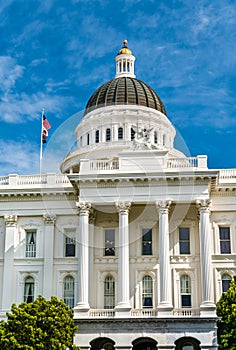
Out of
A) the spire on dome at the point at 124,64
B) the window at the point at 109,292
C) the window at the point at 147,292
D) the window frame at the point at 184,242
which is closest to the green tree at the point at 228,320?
the window frame at the point at 184,242

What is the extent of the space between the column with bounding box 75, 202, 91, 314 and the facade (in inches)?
2.8

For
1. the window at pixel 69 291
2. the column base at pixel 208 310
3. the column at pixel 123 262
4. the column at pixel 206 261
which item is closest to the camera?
the column base at pixel 208 310

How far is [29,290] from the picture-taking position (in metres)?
49.8

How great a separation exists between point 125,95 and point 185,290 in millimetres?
26993

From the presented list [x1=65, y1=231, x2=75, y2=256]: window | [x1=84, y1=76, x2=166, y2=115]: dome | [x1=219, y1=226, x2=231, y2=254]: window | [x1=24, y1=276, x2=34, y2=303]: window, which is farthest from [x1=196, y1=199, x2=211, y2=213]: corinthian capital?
[x1=84, y1=76, x2=166, y2=115]: dome

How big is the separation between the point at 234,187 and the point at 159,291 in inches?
397

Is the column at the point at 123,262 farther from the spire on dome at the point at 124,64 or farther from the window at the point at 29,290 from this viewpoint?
the spire on dome at the point at 124,64

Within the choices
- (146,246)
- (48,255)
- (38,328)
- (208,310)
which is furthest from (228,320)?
(48,255)

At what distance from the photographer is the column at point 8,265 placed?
48844mm

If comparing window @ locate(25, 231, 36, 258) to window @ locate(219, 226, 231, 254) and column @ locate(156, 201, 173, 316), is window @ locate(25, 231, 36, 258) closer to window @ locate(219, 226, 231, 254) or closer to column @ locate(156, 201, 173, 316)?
column @ locate(156, 201, 173, 316)

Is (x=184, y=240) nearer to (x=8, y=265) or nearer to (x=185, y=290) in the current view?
(x=185, y=290)

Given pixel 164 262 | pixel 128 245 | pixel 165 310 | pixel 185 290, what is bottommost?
pixel 165 310

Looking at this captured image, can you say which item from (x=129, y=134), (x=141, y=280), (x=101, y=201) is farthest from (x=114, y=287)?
(x=129, y=134)

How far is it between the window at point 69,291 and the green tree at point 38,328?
7.46m
